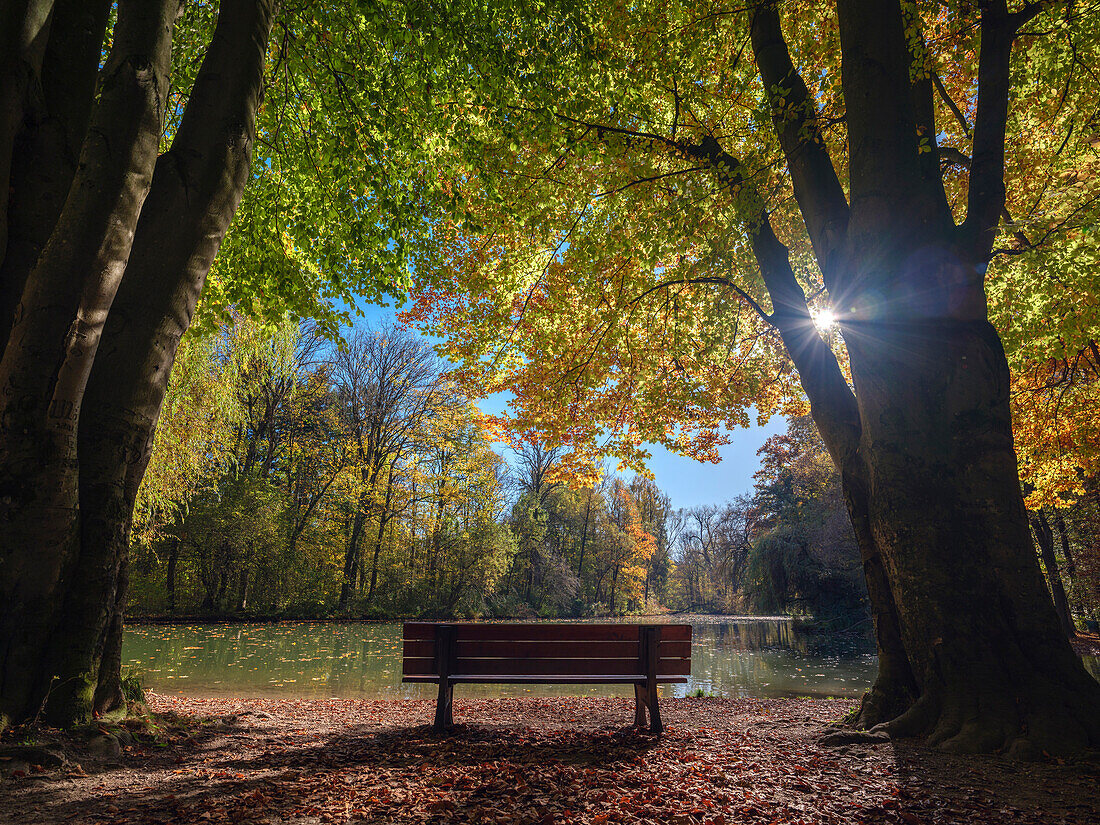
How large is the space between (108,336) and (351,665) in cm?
884

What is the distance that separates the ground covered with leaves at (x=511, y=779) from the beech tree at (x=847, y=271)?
0.75 m

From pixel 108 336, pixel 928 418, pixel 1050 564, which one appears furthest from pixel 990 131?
pixel 1050 564

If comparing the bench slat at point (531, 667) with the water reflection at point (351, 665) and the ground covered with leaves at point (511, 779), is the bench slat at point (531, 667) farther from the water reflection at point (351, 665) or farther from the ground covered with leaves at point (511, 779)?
Result: the water reflection at point (351, 665)

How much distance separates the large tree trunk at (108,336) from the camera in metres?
3.10

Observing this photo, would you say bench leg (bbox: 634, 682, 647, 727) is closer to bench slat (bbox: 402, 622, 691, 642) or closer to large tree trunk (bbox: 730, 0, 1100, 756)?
bench slat (bbox: 402, 622, 691, 642)

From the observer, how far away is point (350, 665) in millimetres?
10656

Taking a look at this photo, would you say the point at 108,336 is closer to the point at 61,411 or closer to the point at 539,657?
the point at 61,411

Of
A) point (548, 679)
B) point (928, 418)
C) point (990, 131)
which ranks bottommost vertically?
point (548, 679)

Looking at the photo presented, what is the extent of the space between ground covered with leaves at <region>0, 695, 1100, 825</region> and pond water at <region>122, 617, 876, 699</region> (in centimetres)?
423

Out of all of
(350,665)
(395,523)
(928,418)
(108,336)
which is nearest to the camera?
(108,336)

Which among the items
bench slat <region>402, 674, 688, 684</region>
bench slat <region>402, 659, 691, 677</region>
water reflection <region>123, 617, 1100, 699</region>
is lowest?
water reflection <region>123, 617, 1100, 699</region>

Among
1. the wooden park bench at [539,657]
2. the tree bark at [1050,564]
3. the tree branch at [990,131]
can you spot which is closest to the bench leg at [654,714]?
the wooden park bench at [539,657]

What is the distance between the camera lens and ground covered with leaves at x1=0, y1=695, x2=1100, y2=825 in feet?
8.78

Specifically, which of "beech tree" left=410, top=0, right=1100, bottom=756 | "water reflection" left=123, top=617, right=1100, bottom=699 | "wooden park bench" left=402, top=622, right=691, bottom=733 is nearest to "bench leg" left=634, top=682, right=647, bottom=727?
"wooden park bench" left=402, top=622, right=691, bottom=733
